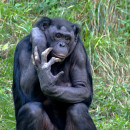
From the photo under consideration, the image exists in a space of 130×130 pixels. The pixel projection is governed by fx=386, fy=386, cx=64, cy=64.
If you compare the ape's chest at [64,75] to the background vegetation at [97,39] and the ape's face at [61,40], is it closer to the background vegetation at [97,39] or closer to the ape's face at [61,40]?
the ape's face at [61,40]

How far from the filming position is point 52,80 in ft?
17.5

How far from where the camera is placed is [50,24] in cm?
595

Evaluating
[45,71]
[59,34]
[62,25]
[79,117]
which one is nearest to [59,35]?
[59,34]

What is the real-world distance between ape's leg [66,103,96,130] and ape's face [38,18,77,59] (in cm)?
75

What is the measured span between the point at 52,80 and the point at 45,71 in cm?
16

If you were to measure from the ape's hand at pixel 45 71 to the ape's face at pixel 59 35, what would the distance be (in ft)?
0.70

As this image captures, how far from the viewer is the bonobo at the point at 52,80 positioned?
543 cm

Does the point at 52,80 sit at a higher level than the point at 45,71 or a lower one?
lower

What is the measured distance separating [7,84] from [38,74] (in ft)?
9.14

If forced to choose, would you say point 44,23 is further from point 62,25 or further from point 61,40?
point 61,40

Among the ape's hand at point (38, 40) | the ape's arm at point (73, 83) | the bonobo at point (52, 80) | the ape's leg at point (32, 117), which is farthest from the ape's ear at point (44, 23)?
the ape's leg at point (32, 117)

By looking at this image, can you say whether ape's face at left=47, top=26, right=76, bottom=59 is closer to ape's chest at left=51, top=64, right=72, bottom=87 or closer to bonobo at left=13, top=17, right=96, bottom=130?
bonobo at left=13, top=17, right=96, bottom=130

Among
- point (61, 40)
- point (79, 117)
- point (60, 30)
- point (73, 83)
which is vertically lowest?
point (79, 117)

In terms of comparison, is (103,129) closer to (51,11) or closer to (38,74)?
(38,74)
